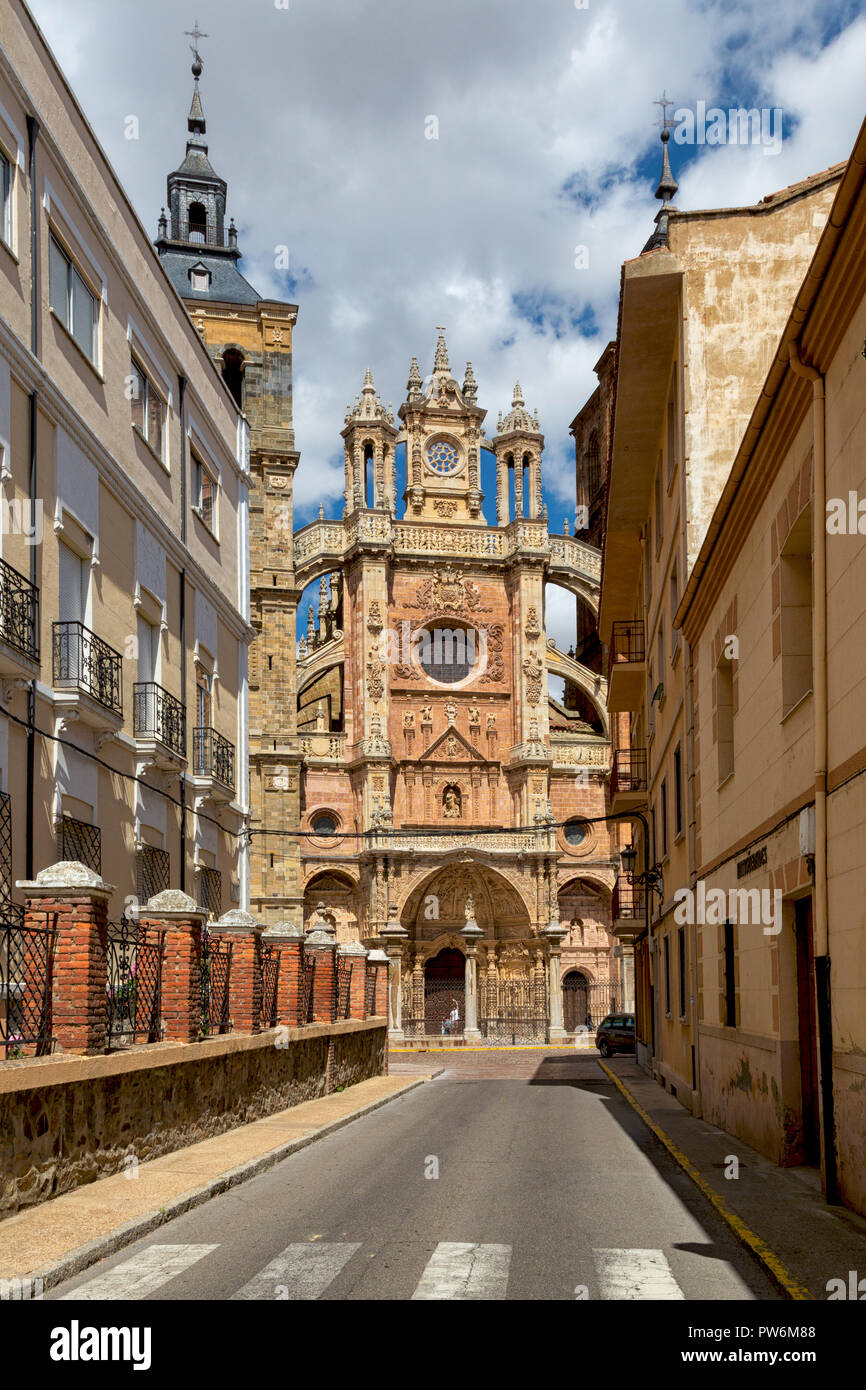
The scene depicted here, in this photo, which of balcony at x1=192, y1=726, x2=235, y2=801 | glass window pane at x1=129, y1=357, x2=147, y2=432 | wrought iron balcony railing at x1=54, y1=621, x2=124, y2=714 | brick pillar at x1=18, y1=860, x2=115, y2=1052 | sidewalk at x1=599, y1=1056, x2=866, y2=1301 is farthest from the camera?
balcony at x1=192, y1=726, x2=235, y2=801

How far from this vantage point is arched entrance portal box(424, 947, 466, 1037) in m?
52.5

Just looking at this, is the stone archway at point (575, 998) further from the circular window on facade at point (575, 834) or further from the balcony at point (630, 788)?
the balcony at point (630, 788)

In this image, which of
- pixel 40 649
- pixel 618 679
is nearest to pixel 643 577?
pixel 618 679

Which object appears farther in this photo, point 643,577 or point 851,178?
point 643,577

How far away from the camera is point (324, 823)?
179 feet

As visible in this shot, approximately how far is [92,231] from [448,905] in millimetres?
38921

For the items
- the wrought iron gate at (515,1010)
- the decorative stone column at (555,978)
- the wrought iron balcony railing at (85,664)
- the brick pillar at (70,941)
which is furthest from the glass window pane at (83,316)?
the decorative stone column at (555,978)

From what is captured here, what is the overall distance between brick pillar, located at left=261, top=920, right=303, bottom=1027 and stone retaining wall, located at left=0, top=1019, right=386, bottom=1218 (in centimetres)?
31

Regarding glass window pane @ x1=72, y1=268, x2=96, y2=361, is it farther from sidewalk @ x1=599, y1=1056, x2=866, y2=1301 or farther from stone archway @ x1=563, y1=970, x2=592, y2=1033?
stone archway @ x1=563, y1=970, x2=592, y2=1033

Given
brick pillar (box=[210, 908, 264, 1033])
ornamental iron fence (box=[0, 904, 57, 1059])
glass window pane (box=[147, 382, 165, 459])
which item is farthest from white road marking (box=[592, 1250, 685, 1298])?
glass window pane (box=[147, 382, 165, 459])

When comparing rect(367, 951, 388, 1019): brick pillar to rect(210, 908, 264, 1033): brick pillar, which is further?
rect(367, 951, 388, 1019): brick pillar

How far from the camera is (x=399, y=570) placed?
56656mm

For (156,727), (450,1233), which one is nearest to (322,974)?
(156,727)

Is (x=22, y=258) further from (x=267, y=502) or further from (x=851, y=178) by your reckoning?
(x=267, y=502)
